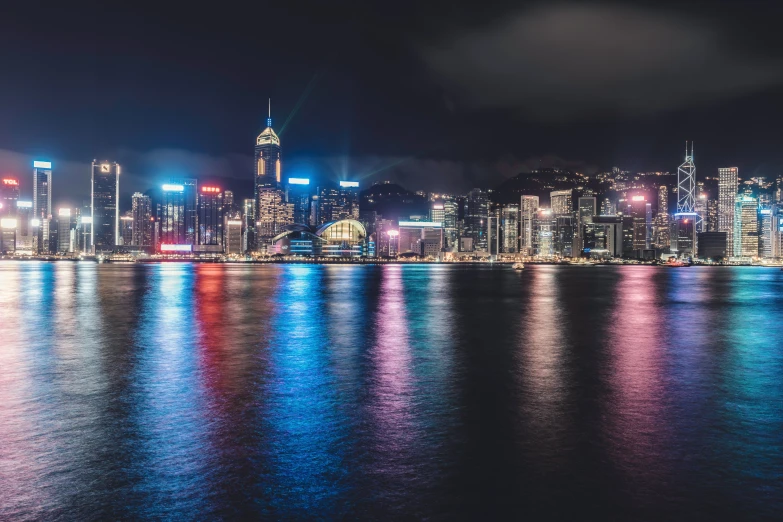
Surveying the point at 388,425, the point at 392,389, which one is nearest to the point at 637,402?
the point at 392,389

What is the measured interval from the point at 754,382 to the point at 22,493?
20731 mm

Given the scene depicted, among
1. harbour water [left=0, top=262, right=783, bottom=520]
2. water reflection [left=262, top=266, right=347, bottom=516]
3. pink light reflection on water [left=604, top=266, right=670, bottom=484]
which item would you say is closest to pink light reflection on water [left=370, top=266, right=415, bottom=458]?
harbour water [left=0, top=262, right=783, bottom=520]

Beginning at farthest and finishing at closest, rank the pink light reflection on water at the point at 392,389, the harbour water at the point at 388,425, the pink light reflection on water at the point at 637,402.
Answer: the pink light reflection on water at the point at 392,389 → the pink light reflection on water at the point at 637,402 → the harbour water at the point at 388,425

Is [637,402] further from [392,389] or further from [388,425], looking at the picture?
[388,425]

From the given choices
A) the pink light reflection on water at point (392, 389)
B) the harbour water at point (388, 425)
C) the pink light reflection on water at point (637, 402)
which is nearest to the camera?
the harbour water at point (388, 425)

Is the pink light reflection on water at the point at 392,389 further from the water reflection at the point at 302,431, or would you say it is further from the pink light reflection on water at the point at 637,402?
the pink light reflection on water at the point at 637,402

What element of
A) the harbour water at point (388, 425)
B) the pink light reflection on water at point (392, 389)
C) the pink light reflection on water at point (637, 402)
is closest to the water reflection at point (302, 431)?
the harbour water at point (388, 425)

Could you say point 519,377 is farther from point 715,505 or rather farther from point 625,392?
point 715,505

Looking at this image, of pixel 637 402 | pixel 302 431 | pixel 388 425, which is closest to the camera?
pixel 302 431

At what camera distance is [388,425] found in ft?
44.2

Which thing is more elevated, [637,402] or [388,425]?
[388,425]

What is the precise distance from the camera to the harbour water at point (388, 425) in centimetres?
931

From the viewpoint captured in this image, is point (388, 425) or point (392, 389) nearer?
point (388, 425)

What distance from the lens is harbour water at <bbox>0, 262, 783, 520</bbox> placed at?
30.6 ft
